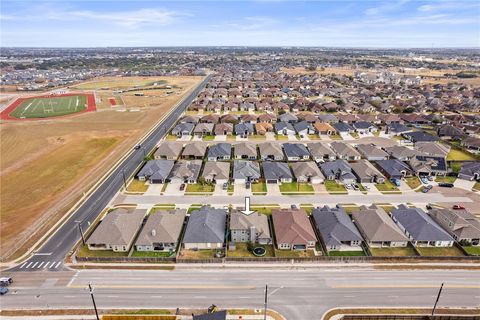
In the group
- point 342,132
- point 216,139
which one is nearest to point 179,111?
point 216,139

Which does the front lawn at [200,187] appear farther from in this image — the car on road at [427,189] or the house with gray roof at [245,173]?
the car on road at [427,189]

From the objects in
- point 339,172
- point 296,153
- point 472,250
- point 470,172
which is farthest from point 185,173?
point 470,172

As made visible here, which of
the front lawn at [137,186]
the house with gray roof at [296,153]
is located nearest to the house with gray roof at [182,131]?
the front lawn at [137,186]

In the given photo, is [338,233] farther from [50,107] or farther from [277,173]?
[50,107]

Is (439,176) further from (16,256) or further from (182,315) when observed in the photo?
(16,256)

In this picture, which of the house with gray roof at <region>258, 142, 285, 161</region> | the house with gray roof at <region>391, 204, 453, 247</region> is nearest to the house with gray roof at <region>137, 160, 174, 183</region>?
the house with gray roof at <region>258, 142, 285, 161</region>

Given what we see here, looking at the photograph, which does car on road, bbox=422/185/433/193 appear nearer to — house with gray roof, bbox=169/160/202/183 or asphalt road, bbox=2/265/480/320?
asphalt road, bbox=2/265/480/320
